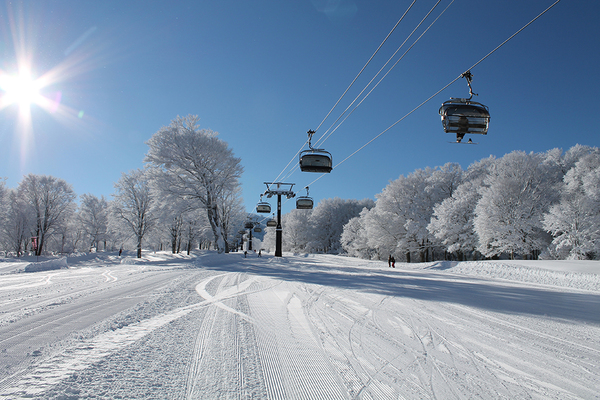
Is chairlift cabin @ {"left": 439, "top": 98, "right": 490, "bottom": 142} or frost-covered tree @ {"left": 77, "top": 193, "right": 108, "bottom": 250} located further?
frost-covered tree @ {"left": 77, "top": 193, "right": 108, "bottom": 250}

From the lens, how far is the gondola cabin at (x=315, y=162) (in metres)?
12.2

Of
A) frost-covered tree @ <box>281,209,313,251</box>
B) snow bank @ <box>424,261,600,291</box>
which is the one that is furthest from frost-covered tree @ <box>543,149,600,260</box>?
frost-covered tree @ <box>281,209,313,251</box>

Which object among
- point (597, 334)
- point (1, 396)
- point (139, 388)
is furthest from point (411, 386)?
point (597, 334)

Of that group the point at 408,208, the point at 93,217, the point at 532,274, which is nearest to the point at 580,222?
the point at 532,274

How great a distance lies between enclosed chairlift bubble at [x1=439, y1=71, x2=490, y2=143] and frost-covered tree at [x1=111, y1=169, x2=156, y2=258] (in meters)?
38.1

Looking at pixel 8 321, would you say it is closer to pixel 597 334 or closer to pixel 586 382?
pixel 586 382

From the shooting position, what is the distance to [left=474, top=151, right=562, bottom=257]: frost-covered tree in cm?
2572

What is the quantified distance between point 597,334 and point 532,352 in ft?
7.10

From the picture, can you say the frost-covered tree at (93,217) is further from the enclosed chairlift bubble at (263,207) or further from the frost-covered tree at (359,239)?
the frost-covered tree at (359,239)

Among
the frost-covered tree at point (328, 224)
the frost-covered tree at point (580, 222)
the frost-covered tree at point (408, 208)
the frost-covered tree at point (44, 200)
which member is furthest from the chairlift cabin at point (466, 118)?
the frost-covered tree at point (328, 224)

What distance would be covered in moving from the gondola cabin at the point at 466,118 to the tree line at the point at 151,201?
22384mm

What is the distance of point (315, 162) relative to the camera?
484 inches

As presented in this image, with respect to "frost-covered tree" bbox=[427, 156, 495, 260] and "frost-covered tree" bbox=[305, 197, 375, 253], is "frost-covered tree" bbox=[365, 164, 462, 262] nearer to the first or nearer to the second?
"frost-covered tree" bbox=[427, 156, 495, 260]

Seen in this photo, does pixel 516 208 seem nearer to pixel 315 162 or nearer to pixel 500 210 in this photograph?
pixel 500 210
